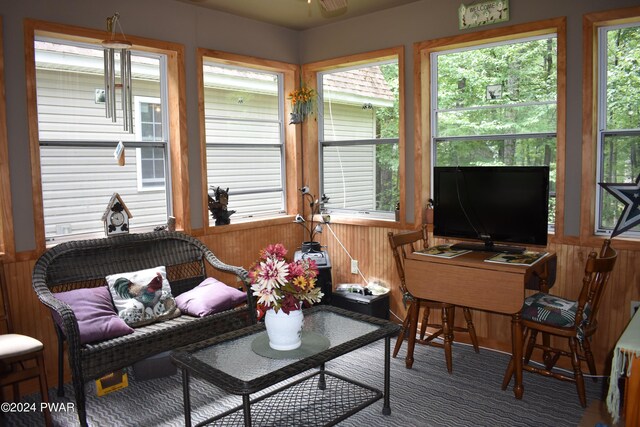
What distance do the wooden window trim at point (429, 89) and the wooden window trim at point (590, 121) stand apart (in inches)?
4.7

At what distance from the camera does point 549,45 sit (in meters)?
3.44

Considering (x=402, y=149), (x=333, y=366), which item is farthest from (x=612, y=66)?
(x=333, y=366)

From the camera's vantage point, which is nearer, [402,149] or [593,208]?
[593,208]

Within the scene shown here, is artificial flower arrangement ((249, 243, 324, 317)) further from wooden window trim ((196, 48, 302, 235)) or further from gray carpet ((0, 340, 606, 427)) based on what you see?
wooden window trim ((196, 48, 302, 235))

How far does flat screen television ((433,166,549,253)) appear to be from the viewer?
3283 mm

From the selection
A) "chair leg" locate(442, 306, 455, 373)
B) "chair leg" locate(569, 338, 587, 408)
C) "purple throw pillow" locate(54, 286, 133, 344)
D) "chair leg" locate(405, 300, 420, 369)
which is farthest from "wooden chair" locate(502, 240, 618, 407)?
"purple throw pillow" locate(54, 286, 133, 344)

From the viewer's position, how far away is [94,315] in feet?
9.63

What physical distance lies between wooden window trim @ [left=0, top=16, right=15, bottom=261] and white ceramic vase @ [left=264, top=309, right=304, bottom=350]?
5.47ft

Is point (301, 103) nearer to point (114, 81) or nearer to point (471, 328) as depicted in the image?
point (114, 81)

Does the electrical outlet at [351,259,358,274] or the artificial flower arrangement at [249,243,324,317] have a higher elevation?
the artificial flower arrangement at [249,243,324,317]

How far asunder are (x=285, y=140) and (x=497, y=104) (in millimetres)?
1889

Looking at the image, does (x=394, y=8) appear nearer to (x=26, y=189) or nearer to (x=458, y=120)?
(x=458, y=120)

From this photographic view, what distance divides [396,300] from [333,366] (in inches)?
38.2

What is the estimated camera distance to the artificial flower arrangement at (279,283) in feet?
7.90
